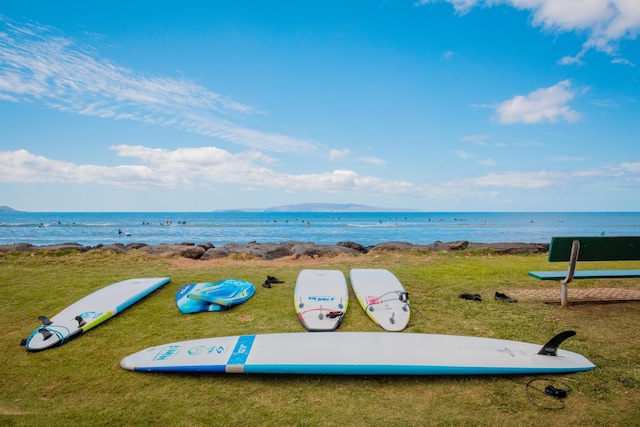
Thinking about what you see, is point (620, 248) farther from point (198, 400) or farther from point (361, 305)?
point (198, 400)

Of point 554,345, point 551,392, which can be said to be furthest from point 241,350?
point 554,345

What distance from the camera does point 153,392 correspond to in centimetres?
290

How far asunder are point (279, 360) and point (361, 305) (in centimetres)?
217

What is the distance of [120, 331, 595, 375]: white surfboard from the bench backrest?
1.91 m

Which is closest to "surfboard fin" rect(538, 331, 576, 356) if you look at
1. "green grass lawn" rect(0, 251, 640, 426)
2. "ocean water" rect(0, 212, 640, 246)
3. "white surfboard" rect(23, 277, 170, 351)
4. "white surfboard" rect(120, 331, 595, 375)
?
"white surfboard" rect(120, 331, 595, 375)

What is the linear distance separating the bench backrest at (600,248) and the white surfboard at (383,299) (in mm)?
2191

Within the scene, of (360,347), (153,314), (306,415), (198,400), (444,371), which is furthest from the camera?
(153,314)

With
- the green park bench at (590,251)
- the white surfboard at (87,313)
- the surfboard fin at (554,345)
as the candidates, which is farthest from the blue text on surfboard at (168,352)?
the green park bench at (590,251)

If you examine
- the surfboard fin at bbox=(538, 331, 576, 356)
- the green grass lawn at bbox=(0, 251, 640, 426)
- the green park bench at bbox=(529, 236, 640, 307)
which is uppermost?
the green park bench at bbox=(529, 236, 640, 307)

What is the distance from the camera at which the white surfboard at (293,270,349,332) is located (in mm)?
4340

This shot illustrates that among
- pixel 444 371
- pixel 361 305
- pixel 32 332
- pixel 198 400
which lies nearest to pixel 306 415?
pixel 198 400

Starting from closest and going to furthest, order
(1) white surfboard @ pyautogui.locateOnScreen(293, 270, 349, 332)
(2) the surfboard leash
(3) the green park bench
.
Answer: (2) the surfboard leash < (1) white surfboard @ pyautogui.locateOnScreen(293, 270, 349, 332) < (3) the green park bench

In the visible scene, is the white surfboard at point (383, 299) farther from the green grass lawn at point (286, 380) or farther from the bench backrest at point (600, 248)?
the bench backrest at point (600, 248)

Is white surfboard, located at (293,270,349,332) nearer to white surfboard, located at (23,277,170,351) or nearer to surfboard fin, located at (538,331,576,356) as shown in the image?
surfboard fin, located at (538,331,576,356)
